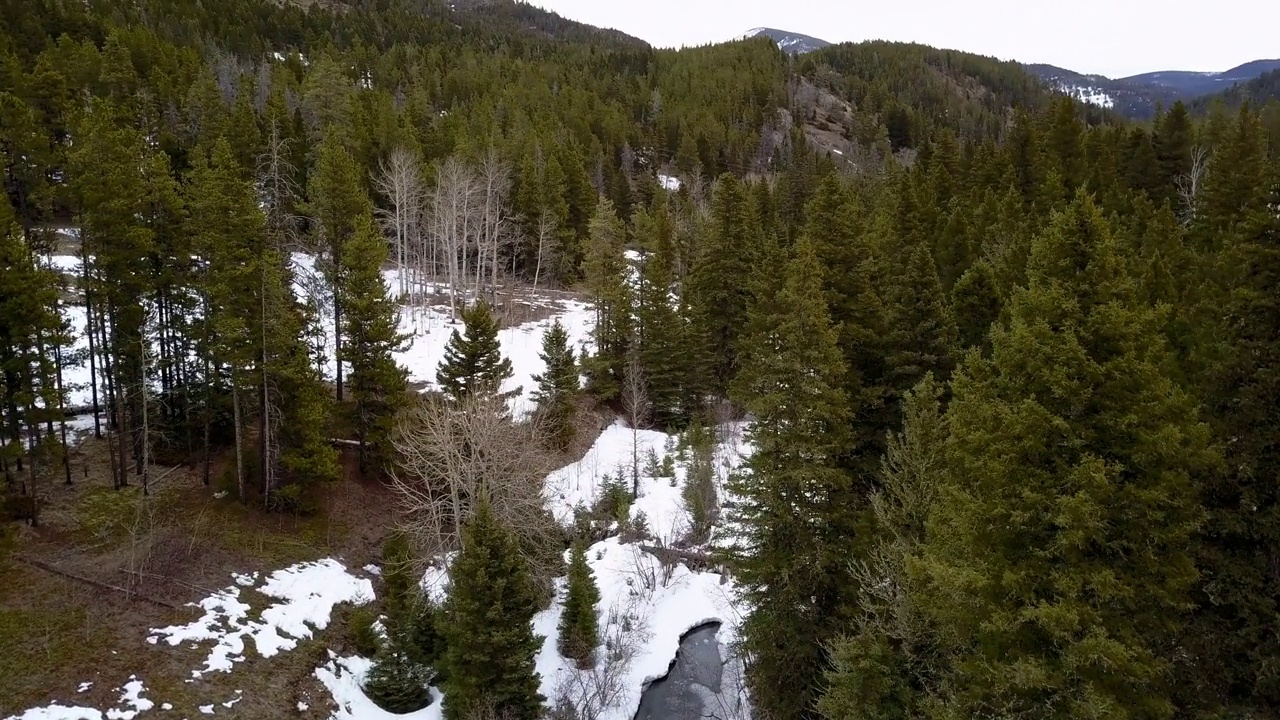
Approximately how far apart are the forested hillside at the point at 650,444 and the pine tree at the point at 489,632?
0.37ft

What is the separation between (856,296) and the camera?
2098cm

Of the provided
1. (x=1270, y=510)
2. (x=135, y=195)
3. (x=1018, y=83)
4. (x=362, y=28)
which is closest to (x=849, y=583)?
(x=1270, y=510)

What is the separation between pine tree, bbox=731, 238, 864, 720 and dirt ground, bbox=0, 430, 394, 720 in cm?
1285

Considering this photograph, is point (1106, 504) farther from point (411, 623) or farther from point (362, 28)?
point (362, 28)

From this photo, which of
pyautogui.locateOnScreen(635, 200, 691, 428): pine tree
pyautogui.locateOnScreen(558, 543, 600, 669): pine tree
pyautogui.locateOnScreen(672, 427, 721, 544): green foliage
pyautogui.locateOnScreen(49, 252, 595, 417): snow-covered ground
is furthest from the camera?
pyautogui.locateOnScreen(635, 200, 691, 428): pine tree

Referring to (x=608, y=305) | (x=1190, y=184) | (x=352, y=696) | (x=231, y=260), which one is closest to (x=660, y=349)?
(x=608, y=305)

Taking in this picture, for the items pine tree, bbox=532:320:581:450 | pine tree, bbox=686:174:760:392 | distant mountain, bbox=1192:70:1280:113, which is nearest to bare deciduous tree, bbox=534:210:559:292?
pine tree, bbox=686:174:760:392

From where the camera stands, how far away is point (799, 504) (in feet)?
56.8

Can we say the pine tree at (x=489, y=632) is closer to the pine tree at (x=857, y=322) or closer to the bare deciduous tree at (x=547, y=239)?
the pine tree at (x=857, y=322)

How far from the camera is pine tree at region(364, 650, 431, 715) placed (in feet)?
67.2

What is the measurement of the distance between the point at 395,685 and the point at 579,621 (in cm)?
614

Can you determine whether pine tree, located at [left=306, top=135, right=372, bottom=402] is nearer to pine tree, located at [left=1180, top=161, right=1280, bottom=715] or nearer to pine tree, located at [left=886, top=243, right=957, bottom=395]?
pine tree, located at [left=886, top=243, right=957, bottom=395]

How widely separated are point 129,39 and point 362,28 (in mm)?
64878

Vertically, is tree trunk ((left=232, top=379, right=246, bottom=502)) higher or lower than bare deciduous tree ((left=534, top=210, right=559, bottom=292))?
lower
